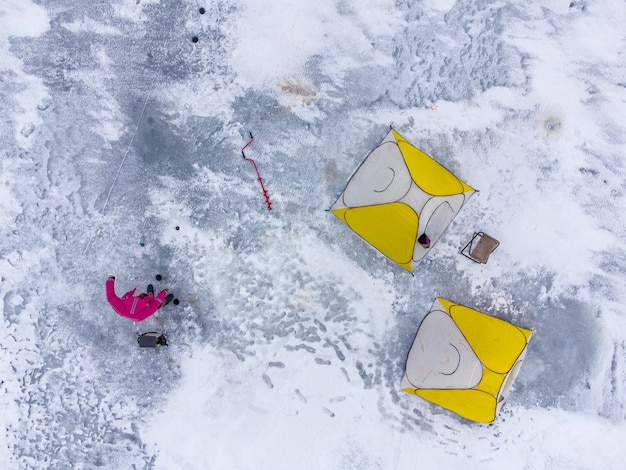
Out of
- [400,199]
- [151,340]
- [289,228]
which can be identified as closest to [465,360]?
[400,199]

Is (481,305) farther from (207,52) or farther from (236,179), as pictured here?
(207,52)

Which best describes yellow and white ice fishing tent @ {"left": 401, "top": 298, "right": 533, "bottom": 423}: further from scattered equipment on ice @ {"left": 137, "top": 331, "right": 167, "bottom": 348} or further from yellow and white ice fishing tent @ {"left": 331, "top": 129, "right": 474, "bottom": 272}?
scattered equipment on ice @ {"left": 137, "top": 331, "right": 167, "bottom": 348}

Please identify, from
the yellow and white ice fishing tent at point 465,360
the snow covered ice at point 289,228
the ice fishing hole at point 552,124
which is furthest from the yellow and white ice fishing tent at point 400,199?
the ice fishing hole at point 552,124

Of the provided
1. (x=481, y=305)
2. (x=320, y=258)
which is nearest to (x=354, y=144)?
(x=320, y=258)

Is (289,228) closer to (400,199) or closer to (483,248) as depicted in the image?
(400,199)

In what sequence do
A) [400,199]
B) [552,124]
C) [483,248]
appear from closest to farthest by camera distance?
[400,199] → [483,248] → [552,124]

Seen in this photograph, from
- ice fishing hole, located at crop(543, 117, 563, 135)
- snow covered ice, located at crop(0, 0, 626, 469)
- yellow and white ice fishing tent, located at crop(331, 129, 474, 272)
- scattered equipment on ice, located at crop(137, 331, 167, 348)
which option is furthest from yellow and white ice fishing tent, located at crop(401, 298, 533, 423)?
scattered equipment on ice, located at crop(137, 331, 167, 348)
